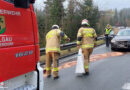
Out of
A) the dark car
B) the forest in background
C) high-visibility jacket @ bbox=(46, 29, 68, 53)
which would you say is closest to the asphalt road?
high-visibility jacket @ bbox=(46, 29, 68, 53)

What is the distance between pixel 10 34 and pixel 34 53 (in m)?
0.65

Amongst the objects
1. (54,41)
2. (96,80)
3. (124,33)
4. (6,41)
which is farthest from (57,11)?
(6,41)

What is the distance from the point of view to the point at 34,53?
3383 millimetres

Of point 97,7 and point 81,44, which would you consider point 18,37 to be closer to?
point 81,44

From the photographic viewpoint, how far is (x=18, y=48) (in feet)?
9.87

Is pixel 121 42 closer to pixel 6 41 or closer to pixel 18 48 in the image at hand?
pixel 18 48

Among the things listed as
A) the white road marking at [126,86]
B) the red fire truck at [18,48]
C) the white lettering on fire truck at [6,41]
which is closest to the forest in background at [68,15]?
the white road marking at [126,86]

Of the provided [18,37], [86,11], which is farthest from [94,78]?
[86,11]

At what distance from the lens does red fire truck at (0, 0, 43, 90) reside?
A: 2.77 meters

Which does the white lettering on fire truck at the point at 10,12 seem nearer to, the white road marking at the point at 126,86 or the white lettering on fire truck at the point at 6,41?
the white lettering on fire truck at the point at 6,41

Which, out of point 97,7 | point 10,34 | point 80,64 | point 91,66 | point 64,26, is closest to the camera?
point 10,34

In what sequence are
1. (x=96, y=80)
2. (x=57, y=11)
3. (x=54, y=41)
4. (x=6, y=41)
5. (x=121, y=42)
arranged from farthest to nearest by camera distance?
(x=57, y=11) < (x=121, y=42) < (x=54, y=41) < (x=96, y=80) < (x=6, y=41)

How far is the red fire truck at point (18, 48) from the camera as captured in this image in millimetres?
2770

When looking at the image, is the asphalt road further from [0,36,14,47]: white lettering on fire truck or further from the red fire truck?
[0,36,14,47]: white lettering on fire truck
